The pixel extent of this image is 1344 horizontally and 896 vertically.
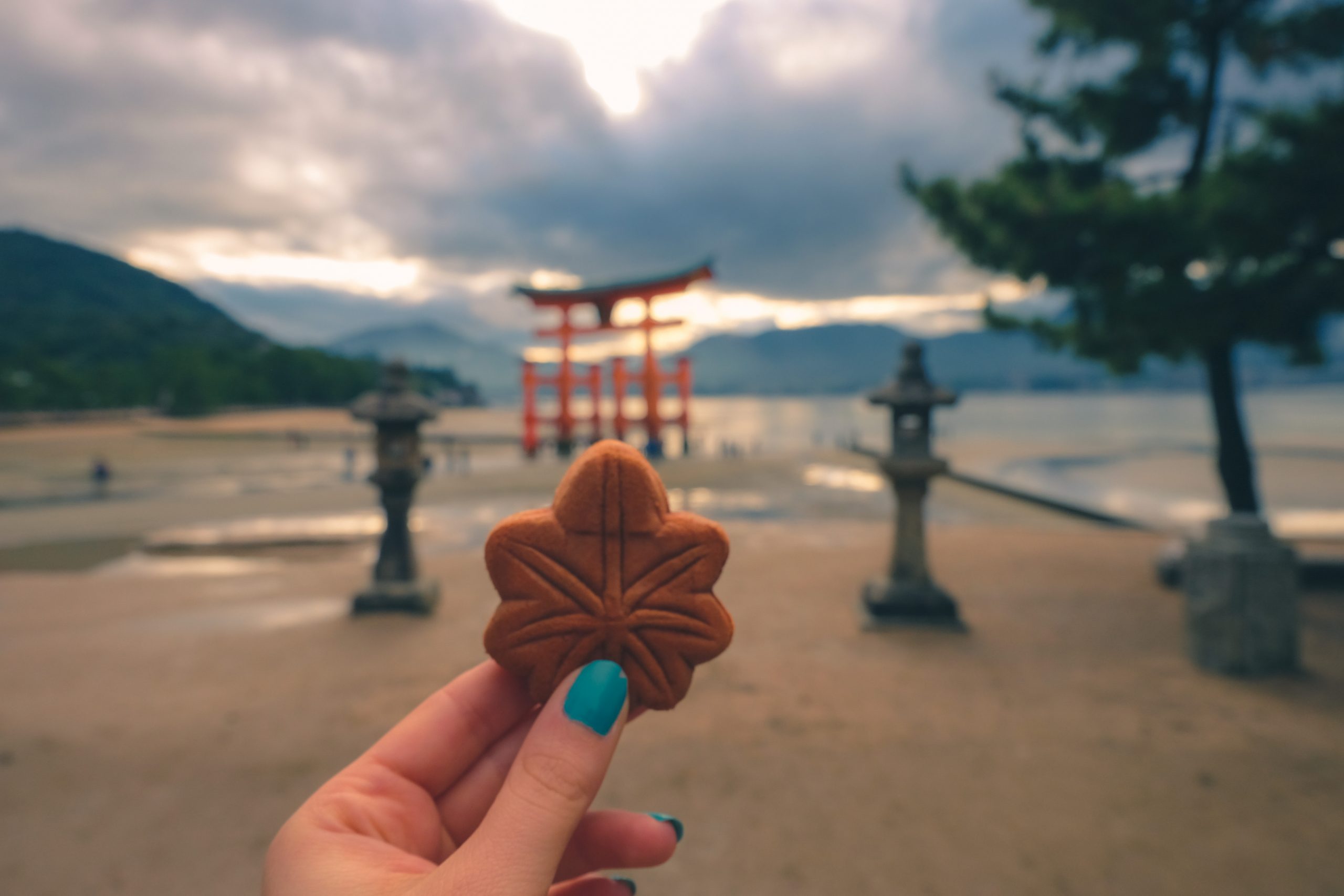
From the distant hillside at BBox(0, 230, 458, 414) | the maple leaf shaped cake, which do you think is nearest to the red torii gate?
the maple leaf shaped cake

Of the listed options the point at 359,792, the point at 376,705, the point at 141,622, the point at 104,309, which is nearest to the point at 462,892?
the point at 359,792

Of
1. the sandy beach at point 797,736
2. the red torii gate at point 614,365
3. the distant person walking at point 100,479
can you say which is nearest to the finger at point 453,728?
the sandy beach at point 797,736

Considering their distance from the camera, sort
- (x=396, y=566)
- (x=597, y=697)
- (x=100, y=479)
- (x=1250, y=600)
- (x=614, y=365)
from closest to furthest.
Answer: (x=597, y=697)
(x=1250, y=600)
(x=396, y=566)
(x=100, y=479)
(x=614, y=365)

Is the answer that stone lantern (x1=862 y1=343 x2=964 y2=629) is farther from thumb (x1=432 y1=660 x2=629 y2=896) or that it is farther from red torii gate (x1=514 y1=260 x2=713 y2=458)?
red torii gate (x1=514 y1=260 x2=713 y2=458)

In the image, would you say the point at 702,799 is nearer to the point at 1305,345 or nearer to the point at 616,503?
the point at 616,503

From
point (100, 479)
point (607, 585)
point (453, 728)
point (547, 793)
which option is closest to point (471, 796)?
point (453, 728)

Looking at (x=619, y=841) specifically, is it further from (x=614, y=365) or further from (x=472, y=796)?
(x=614, y=365)
